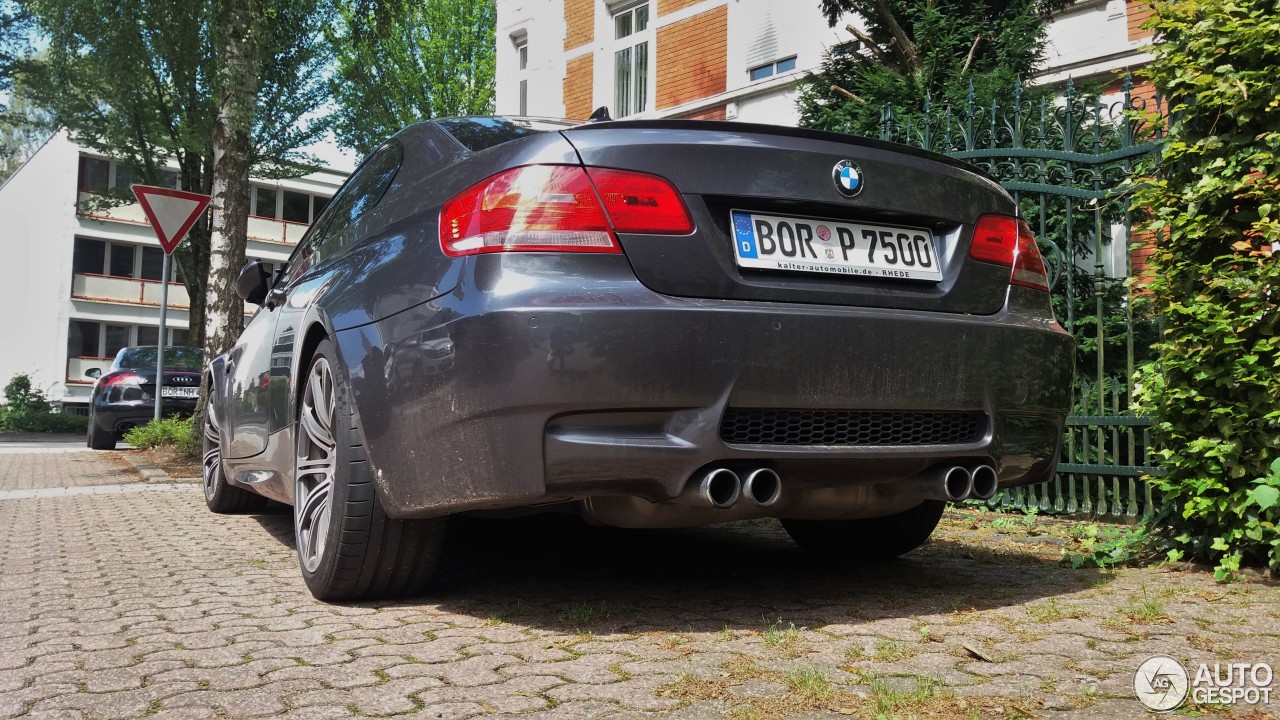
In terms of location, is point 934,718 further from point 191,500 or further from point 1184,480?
point 191,500

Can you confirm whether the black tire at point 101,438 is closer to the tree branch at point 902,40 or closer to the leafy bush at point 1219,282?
the tree branch at point 902,40

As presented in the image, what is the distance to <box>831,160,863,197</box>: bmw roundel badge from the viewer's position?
3.05 meters

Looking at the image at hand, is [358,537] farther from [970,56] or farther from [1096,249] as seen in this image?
[970,56]

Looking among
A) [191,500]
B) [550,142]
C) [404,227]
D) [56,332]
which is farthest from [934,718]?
[56,332]

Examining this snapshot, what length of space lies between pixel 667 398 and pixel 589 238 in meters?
0.44

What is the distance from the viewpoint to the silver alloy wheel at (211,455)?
20.3 feet

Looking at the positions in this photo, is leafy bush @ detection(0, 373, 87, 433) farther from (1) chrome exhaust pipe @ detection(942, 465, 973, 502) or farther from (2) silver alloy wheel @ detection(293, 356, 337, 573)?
(1) chrome exhaust pipe @ detection(942, 465, 973, 502)

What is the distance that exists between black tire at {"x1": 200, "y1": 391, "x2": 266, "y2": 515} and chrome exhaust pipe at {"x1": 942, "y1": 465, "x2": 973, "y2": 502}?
13.5ft

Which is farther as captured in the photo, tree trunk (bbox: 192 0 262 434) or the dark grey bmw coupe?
tree trunk (bbox: 192 0 262 434)

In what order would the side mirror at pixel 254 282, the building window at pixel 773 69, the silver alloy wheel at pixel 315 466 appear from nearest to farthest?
the silver alloy wheel at pixel 315 466 → the side mirror at pixel 254 282 → the building window at pixel 773 69

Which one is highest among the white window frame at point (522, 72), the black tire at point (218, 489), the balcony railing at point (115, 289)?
the white window frame at point (522, 72)

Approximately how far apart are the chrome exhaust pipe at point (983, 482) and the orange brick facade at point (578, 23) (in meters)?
19.1

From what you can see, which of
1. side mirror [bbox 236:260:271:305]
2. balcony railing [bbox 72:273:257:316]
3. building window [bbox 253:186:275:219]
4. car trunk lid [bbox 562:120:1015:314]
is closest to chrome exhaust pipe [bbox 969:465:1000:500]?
car trunk lid [bbox 562:120:1015:314]

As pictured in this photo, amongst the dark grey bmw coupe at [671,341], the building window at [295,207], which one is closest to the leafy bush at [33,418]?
the building window at [295,207]
